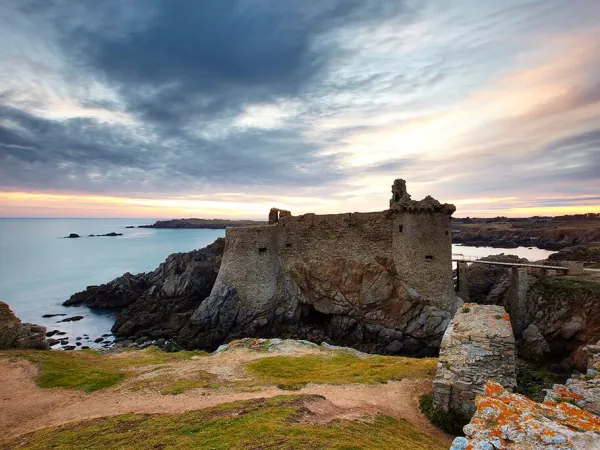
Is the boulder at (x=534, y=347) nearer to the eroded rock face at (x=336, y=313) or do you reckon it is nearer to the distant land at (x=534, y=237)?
the eroded rock face at (x=336, y=313)

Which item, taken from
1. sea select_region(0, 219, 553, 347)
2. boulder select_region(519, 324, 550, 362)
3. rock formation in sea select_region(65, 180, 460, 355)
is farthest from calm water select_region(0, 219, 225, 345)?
boulder select_region(519, 324, 550, 362)

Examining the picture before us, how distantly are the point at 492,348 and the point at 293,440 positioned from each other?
792cm

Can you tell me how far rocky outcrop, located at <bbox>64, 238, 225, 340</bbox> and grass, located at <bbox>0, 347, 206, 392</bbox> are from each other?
12.4 meters

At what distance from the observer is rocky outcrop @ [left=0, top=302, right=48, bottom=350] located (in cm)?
1827

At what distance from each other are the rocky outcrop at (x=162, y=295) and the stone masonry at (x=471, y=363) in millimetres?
26610

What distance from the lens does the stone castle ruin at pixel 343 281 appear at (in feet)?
93.2

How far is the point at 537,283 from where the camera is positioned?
2852 centimetres

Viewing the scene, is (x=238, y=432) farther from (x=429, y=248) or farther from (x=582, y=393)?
(x=429, y=248)

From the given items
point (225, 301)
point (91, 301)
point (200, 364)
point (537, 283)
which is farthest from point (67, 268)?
point (537, 283)

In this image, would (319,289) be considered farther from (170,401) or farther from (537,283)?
(170,401)

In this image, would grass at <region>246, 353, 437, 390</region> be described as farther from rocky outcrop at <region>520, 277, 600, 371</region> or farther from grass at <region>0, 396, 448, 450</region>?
rocky outcrop at <region>520, 277, 600, 371</region>

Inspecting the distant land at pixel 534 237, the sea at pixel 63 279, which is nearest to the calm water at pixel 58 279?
the sea at pixel 63 279

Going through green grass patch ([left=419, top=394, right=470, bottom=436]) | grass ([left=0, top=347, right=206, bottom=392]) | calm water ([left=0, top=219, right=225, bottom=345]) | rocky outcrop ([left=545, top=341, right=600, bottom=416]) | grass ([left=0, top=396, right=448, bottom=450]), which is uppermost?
rocky outcrop ([left=545, top=341, right=600, bottom=416])

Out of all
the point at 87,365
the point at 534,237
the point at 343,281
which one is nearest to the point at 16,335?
the point at 87,365
